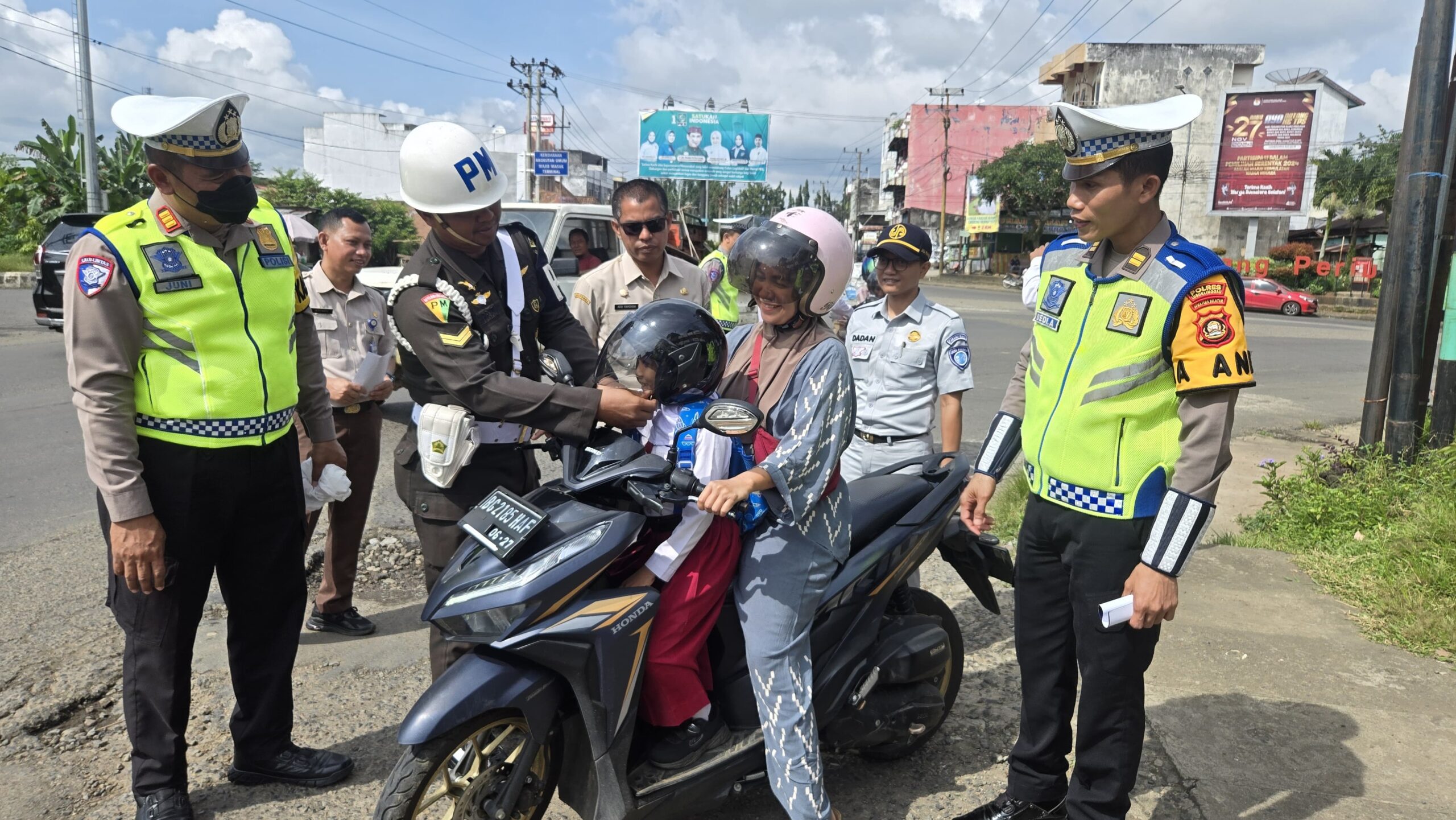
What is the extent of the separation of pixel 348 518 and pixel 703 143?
111ft

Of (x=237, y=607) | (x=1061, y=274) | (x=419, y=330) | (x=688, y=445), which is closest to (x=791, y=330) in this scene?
(x=688, y=445)

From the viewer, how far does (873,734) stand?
2.81m

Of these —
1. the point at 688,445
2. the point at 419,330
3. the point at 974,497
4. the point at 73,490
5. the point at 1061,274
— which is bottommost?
the point at 73,490

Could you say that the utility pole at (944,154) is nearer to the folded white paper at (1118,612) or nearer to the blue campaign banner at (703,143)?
the blue campaign banner at (703,143)

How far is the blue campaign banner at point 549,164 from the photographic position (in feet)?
127

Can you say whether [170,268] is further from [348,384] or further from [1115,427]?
[1115,427]

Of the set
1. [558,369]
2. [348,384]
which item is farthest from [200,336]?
[348,384]

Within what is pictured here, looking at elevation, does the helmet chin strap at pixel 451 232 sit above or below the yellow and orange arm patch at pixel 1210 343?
above

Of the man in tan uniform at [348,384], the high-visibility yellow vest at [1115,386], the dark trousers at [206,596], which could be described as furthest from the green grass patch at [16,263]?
the high-visibility yellow vest at [1115,386]

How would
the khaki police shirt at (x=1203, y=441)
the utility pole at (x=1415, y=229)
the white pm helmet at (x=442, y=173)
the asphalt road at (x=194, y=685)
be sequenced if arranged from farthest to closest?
1. the utility pole at (x=1415, y=229)
2. the asphalt road at (x=194, y=685)
3. the white pm helmet at (x=442, y=173)
4. the khaki police shirt at (x=1203, y=441)

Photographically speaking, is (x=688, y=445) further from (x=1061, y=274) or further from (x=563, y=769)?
(x=1061, y=274)

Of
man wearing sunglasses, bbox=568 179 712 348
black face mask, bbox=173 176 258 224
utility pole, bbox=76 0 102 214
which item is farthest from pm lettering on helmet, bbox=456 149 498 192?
utility pole, bbox=76 0 102 214

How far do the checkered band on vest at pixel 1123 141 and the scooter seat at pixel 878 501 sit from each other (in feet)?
3.83

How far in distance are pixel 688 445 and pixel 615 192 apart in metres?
2.29
